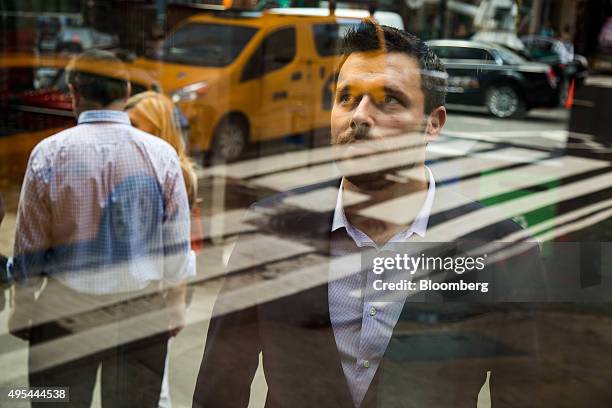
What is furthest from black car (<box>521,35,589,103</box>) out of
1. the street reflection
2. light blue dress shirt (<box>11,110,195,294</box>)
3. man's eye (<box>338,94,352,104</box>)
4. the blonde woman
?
the blonde woman

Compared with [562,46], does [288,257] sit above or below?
below

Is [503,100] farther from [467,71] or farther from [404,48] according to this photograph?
[404,48]

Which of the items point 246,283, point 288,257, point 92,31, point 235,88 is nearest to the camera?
point 246,283

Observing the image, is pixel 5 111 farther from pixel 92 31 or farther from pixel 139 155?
pixel 139 155

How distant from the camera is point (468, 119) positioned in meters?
2.29

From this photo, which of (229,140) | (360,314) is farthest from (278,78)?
(360,314)

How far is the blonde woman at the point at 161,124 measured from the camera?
2.82m

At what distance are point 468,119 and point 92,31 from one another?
9.34ft

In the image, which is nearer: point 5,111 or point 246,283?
point 246,283

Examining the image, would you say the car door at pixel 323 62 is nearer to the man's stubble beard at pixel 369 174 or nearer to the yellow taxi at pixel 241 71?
the yellow taxi at pixel 241 71

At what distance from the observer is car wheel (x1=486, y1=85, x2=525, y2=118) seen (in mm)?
2229

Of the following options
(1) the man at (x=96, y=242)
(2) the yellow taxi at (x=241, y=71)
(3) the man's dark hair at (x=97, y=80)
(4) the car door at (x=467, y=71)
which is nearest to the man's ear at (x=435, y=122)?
(4) the car door at (x=467, y=71)

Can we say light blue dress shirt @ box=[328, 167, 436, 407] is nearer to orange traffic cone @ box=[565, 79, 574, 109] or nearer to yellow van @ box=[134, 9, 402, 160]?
orange traffic cone @ box=[565, 79, 574, 109]

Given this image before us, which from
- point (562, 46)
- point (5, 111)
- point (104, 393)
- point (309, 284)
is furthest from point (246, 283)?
point (5, 111)
